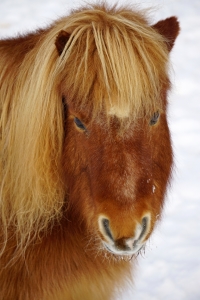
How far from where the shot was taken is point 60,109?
207 cm

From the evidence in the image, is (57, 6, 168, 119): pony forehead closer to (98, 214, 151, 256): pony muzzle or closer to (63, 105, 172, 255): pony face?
(63, 105, 172, 255): pony face

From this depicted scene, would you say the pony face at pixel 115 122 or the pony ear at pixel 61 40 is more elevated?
the pony ear at pixel 61 40

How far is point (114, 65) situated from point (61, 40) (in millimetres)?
234

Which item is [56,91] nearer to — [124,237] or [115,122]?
[115,122]

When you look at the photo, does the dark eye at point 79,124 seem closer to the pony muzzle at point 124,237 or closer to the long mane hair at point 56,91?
the long mane hair at point 56,91

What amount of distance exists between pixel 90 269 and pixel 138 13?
3.88 feet

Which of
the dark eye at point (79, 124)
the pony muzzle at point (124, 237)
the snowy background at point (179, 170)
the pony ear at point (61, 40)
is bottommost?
the snowy background at point (179, 170)

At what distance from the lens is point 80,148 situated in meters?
2.04

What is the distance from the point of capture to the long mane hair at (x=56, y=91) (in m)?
1.95

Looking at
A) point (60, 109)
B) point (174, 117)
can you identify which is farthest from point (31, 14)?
point (60, 109)

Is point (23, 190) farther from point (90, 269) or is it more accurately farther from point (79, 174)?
point (90, 269)

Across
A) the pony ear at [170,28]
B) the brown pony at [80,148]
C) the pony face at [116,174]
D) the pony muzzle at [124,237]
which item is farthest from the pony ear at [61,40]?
the pony muzzle at [124,237]

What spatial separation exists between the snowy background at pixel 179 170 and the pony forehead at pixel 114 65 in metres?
0.25

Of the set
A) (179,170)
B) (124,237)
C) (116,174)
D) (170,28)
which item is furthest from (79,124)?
(179,170)
